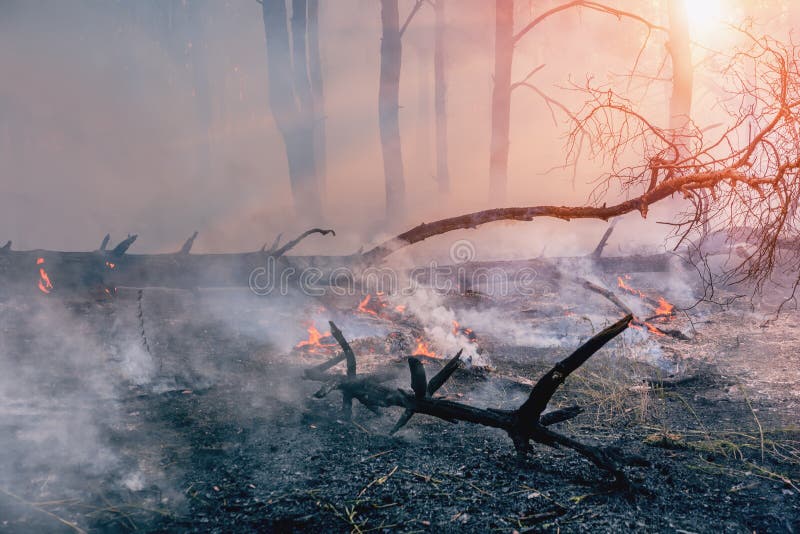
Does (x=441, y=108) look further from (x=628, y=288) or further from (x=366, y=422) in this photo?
(x=366, y=422)

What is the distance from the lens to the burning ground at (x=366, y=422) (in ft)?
9.09

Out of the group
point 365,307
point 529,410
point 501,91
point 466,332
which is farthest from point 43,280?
point 501,91

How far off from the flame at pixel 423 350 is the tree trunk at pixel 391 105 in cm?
866

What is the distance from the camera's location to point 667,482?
9.95 ft

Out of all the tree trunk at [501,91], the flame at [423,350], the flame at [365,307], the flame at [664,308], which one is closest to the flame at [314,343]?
the flame at [365,307]

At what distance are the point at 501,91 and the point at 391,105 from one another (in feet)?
10.1

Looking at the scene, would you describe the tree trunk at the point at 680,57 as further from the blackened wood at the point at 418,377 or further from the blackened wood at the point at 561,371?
the blackened wood at the point at 418,377

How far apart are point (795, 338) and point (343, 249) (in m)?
10.9

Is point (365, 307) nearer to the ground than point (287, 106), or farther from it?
nearer to the ground

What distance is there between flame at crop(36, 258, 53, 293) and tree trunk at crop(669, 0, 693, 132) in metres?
11.7

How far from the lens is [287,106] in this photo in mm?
12742

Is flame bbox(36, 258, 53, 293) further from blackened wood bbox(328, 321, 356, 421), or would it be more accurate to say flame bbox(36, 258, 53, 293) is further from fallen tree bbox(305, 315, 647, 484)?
fallen tree bbox(305, 315, 647, 484)

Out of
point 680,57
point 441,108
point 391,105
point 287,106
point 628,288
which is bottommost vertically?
point 628,288

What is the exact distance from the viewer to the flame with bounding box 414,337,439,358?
19.8 feet
